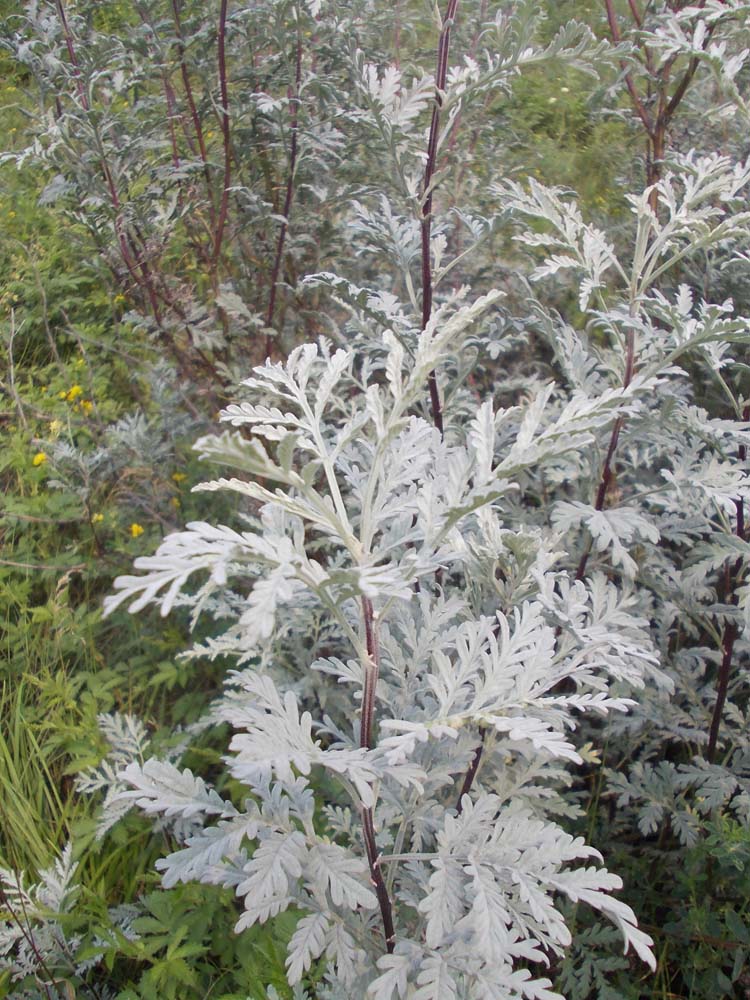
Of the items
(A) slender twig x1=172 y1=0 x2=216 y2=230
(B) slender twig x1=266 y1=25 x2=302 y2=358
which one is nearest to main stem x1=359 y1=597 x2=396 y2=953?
(B) slender twig x1=266 y1=25 x2=302 y2=358

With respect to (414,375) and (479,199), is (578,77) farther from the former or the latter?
(414,375)

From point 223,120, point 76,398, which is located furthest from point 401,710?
point 76,398

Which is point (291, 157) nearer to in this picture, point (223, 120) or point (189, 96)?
point (223, 120)

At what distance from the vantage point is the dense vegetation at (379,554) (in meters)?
1.09

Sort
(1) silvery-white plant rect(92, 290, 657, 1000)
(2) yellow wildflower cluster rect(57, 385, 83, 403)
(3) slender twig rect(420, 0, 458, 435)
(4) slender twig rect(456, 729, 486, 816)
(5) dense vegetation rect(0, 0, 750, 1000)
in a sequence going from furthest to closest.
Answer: (2) yellow wildflower cluster rect(57, 385, 83, 403)
(3) slender twig rect(420, 0, 458, 435)
(4) slender twig rect(456, 729, 486, 816)
(5) dense vegetation rect(0, 0, 750, 1000)
(1) silvery-white plant rect(92, 290, 657, 1000)

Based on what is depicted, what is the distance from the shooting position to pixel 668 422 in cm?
170

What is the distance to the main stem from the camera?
1119 mm

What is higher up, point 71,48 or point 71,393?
point 71,48

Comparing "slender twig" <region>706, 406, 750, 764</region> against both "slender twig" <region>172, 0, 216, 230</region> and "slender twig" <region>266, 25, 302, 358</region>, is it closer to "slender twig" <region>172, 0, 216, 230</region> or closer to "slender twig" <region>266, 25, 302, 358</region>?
"slender twig" <region>266, 25, 302, 358</region>

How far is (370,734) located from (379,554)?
296 mm

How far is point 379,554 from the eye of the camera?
109cm

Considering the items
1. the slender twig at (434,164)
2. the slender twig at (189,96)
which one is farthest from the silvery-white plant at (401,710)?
the slender twig at (189,96)

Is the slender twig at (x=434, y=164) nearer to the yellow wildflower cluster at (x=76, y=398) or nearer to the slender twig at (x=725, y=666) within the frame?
the slender twig at (x=725, y=666)

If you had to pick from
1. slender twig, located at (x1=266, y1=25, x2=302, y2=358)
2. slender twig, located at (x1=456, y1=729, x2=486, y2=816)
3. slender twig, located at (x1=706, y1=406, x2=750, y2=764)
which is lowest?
slender twig, located at (x1=706, y1=406, x2=750, y2=764)
